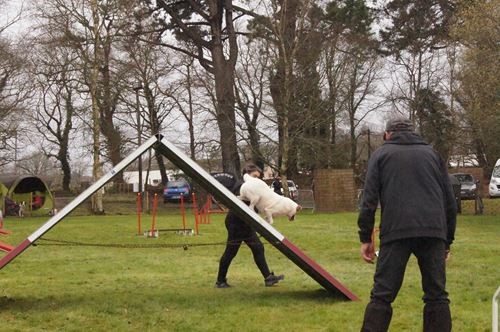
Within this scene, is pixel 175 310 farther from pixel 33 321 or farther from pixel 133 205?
pixel 133 205

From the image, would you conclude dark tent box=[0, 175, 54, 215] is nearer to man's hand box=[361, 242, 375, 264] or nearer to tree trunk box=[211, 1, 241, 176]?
tree trunk box=[211, 1, 241, 176]

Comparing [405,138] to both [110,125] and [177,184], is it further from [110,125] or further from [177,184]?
[177,184]

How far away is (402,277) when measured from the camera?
441cm

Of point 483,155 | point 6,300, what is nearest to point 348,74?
point 483,155

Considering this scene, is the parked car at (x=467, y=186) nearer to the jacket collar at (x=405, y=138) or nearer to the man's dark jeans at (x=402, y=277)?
the jacket collar at (x=405, y=138)

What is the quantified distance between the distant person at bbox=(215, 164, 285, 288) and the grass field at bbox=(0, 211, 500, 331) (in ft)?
0.57

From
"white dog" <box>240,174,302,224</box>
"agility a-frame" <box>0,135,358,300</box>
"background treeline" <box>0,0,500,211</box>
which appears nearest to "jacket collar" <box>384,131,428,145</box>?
"agility a-frame" <box>0,135,358,300</box>

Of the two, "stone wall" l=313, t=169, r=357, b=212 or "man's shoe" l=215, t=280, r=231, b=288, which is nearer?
"man's shoe" l=215, t=280, r=231, b=288

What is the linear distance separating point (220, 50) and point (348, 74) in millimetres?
6969

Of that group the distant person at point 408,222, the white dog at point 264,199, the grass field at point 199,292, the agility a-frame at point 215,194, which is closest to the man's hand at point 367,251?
the distant person at point 408,222

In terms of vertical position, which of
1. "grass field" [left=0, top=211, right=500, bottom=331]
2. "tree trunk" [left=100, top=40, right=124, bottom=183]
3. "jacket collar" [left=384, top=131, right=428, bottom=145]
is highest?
"tree trunk" [left=100, top=40, right=124, bottom=183]

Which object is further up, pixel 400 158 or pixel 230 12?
pixel 230 12

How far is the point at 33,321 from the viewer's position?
6133 mm

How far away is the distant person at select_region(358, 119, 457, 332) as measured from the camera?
4.34 m
